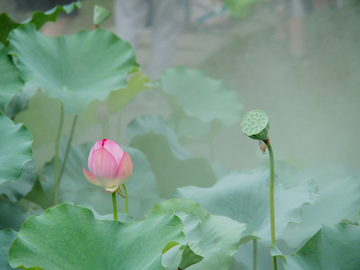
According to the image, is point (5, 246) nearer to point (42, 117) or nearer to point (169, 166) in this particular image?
point (169, 166)

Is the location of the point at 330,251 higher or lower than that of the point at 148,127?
higher

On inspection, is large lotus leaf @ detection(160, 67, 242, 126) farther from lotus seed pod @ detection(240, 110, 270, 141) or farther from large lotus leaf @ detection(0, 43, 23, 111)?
lotus seed pod @ detection(240, 110, 270, 141)

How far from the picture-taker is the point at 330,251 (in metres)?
0.42

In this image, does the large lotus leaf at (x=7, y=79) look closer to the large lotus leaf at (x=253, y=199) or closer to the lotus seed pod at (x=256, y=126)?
the large lotus leaf at (x=253, y=199)

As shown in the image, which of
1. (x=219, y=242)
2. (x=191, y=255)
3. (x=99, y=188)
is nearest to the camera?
(x=191, y=255)

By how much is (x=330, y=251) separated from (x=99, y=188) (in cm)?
47

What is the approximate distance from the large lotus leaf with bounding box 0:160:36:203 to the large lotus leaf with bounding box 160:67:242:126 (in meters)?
0.52

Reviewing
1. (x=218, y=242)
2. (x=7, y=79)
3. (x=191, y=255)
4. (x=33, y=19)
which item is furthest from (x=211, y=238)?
(x=33, y=19)

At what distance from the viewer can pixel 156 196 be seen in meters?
0.69

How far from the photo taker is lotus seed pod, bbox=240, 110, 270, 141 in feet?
1.14

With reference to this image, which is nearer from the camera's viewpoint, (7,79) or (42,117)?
(7,79)

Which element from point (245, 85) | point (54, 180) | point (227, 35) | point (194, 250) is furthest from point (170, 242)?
point (227, 35)

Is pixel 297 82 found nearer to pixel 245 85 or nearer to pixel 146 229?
pixel 245 85

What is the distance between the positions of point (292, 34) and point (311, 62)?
0.84 ft
